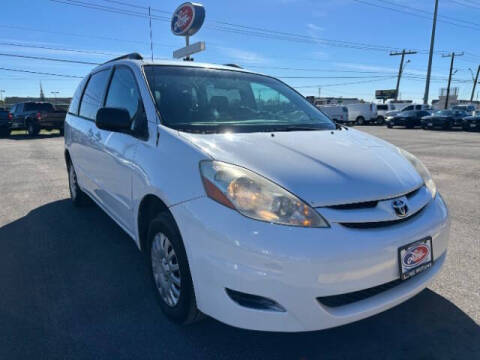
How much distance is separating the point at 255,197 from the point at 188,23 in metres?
16.2

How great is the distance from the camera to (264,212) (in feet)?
5.67

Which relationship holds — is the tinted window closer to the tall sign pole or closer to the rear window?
the tall sign pole

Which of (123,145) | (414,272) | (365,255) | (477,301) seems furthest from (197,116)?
(477,301)

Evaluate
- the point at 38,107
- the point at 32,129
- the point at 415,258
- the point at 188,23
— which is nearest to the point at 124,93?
the point at 415,258

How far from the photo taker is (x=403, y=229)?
1.85 metres

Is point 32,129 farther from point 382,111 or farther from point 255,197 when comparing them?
point 382,111

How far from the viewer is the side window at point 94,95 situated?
3.64 m

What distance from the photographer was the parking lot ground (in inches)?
80.4

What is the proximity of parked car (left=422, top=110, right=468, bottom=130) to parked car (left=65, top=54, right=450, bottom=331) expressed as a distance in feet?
85.4

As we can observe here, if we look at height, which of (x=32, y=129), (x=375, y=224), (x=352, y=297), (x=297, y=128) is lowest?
(x=32, y=129)

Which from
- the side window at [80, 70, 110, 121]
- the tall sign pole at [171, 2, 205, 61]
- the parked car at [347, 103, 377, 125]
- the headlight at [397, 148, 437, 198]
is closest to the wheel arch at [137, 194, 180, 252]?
the side window at [80, 70, 110, 121]

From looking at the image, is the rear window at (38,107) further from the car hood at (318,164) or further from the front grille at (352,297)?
the front grille at (352,297)

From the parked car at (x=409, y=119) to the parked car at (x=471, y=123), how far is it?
3637mm

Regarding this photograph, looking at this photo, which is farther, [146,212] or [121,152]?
[121,152]
